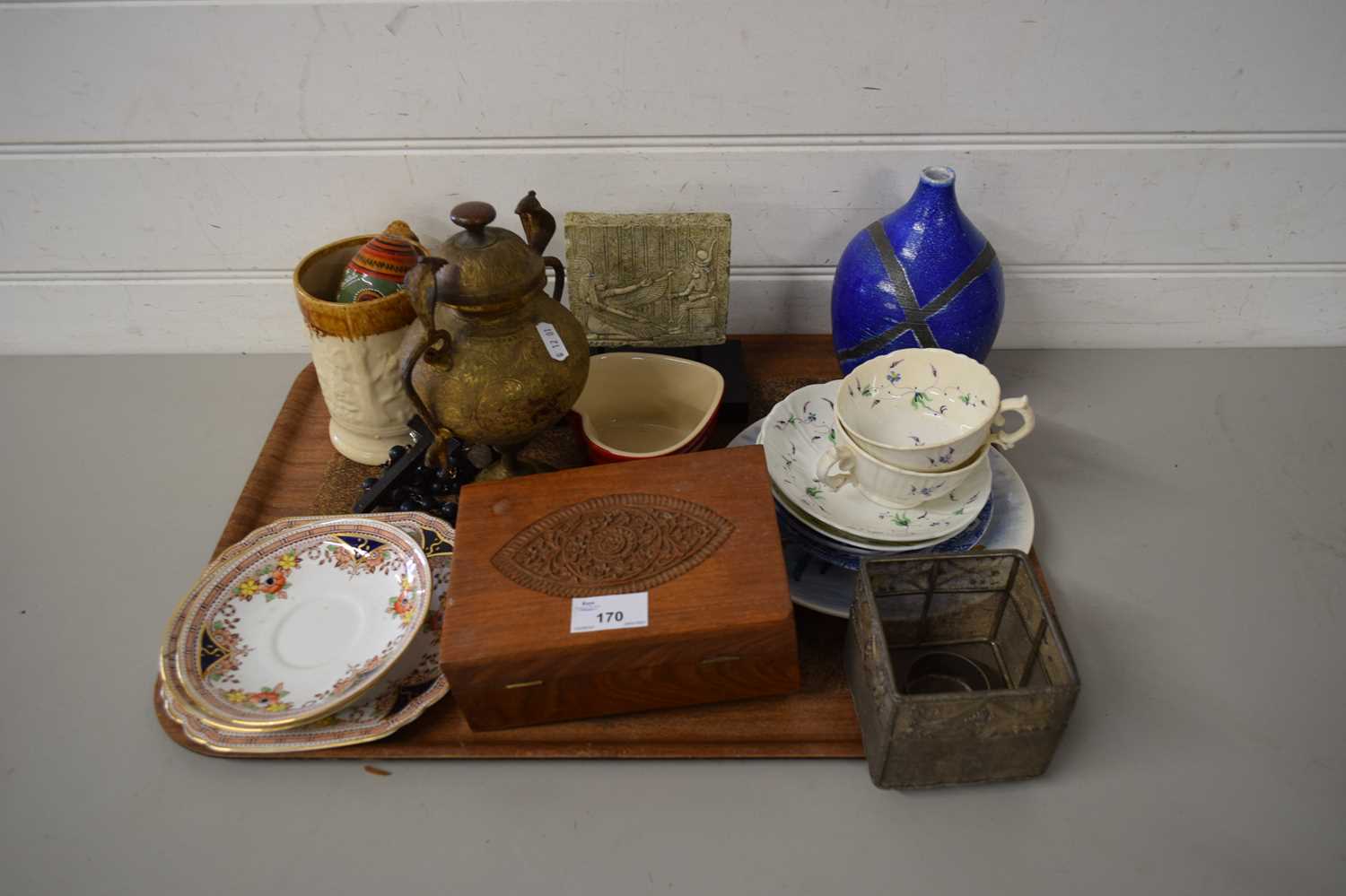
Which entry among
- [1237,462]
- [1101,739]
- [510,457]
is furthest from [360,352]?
[1237,462]

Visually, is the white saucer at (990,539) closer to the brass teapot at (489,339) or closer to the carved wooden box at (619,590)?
the carved wooden box at (619,590)

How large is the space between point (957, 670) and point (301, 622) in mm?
666

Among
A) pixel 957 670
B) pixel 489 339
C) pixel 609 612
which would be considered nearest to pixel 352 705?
pixel 609 612

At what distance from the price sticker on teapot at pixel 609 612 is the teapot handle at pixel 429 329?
0.26 meters

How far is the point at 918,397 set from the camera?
1026mm

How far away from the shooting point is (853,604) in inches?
33.0

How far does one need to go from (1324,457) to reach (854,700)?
29.5 inches

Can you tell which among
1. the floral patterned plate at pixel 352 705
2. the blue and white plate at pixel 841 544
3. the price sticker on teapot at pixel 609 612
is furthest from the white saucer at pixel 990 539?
the floral patterned plate at pixel 352 705

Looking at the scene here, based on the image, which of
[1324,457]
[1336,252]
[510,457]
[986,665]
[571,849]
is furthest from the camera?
[1336,252]

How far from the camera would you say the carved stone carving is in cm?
82

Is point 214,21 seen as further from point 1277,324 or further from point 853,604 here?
point 1277,324

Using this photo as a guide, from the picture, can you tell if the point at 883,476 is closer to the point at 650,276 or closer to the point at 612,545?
the point at 612,545

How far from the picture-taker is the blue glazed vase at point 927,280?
1056 mm

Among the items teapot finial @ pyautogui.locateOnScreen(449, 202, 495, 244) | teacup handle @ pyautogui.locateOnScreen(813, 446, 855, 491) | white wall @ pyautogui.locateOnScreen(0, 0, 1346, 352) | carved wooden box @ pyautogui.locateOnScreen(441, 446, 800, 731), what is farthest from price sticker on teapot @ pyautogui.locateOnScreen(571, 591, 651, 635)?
white wall @ pyautogui.locateOnScreen(0, 0, 1346, 352)
